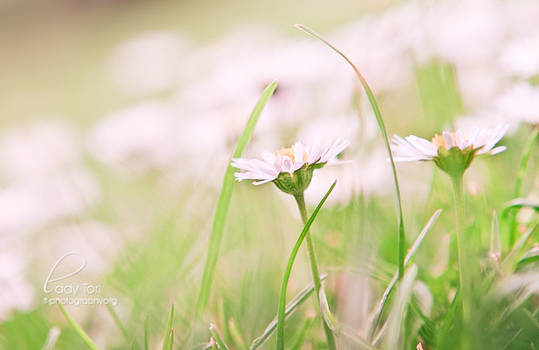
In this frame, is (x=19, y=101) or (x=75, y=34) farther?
(x=75, y=34)

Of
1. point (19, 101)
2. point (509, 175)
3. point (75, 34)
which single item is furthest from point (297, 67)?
point (75, 34)

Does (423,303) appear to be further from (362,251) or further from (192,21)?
(192,21)

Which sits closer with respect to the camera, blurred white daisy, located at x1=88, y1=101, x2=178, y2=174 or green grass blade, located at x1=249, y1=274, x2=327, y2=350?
green grass blade, located at x1=249, y1=274, x2=327, y2=350

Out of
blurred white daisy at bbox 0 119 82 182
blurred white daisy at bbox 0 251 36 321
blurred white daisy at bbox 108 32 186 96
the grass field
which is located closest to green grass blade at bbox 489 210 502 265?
the grass field

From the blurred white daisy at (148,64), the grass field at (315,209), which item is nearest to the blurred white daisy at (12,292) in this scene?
the grass field at (315,209)

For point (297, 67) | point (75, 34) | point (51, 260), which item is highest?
point (75, 34)

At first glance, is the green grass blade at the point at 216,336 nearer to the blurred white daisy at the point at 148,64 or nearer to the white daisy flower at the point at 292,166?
the white daisy flower at the point at 292,166

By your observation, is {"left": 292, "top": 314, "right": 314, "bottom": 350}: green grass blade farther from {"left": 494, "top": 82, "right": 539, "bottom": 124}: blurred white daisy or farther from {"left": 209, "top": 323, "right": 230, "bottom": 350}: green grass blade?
{"left": 494, "top": 82, "right": 539, "bottom": 124}: blurred white daisy

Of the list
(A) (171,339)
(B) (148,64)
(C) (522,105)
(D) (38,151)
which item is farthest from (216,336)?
(B) (148,64)

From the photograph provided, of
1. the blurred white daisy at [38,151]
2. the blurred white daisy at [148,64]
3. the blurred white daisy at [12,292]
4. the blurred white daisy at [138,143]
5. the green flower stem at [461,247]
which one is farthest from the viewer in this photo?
the blurred white daisy at [148,64]
